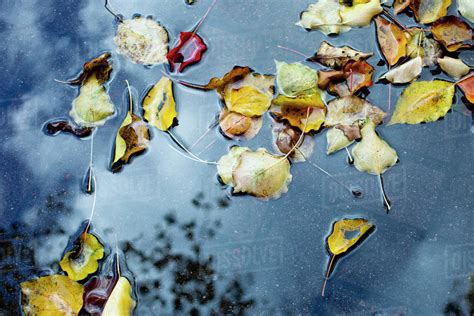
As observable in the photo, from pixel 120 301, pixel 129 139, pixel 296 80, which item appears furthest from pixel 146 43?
pixel 120 301

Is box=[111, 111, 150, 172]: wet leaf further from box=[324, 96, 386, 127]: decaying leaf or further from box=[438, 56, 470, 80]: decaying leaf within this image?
box=[438, 56, 470, 80]: decaying leaf

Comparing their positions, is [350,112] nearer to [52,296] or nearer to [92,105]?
[92,105]

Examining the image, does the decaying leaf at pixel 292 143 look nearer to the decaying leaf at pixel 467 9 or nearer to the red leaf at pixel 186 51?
the red leaf at pixel 186 51

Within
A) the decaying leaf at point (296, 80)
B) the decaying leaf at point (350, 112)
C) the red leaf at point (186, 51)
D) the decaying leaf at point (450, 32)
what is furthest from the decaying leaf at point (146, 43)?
the decaying leaf at point (450, 32)

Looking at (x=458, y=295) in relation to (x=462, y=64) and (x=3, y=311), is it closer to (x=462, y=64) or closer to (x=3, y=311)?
(x=462, y=64)

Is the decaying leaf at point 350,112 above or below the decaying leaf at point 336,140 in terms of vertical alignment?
above

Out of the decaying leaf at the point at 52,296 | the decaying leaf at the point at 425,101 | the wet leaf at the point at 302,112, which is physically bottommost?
the decaying leaf at the point at 52,296

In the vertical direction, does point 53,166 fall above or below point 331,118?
below

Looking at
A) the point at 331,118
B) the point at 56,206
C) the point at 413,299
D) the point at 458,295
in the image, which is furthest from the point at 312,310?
the point at 56,206
